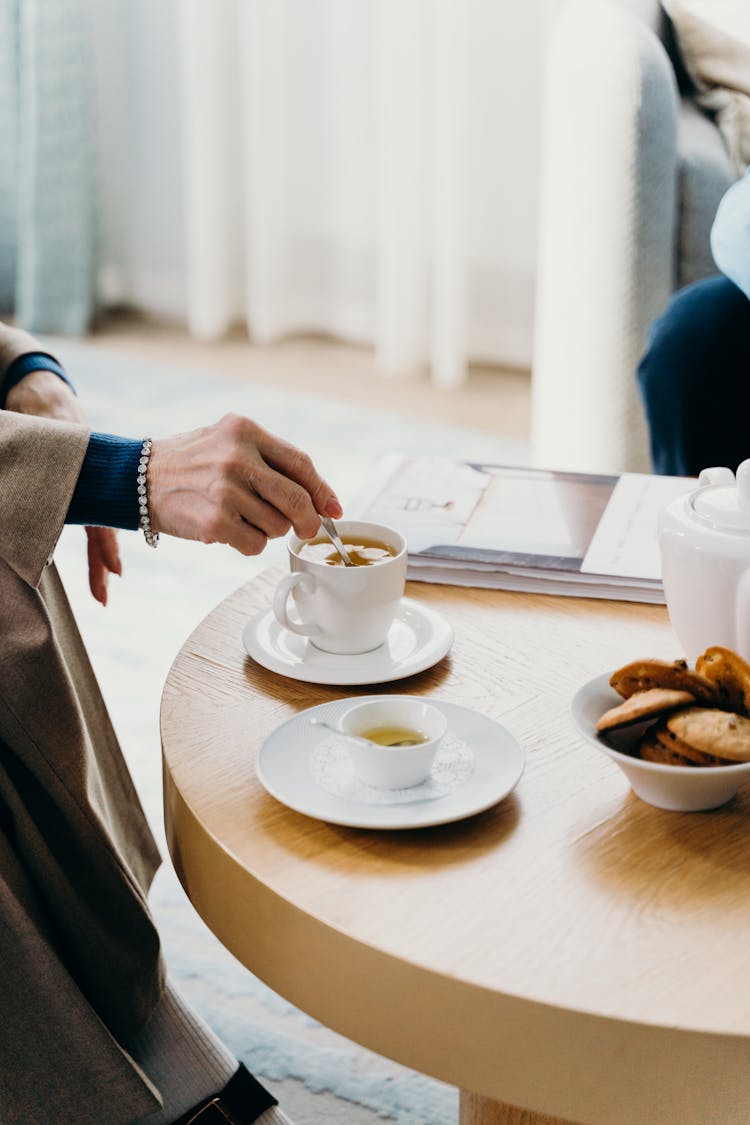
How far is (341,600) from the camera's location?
0.91 meters

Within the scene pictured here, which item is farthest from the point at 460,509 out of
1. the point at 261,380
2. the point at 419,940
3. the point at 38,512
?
the point at 261,380

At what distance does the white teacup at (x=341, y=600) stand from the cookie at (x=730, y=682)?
0.84ft

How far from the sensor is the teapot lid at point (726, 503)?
0.79 m

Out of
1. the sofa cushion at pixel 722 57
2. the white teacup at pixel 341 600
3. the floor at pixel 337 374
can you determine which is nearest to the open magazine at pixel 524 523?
the white teacup at pixel 341 600

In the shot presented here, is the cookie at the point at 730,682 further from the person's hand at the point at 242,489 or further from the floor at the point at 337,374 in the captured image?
the floor at the point at 337,374

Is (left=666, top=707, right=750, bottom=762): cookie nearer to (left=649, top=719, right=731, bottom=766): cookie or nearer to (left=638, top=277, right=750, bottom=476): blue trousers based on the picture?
(left=649, top=719, right=731, bottom=766): cookie

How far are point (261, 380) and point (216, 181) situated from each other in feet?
2.02

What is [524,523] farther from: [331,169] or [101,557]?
[331,169]

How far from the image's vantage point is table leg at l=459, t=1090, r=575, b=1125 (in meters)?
0.85

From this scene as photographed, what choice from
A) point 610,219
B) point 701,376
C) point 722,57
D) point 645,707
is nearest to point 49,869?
point 645,707

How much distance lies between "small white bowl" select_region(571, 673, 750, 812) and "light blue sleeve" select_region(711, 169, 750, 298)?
912 millimetres

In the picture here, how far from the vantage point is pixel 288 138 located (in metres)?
3.37

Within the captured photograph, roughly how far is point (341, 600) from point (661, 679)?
10.1 inches

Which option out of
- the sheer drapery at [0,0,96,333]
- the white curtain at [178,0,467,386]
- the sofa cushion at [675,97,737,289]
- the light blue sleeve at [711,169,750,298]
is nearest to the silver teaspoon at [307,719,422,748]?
the light blue sleeve at [711,169,750,298]
